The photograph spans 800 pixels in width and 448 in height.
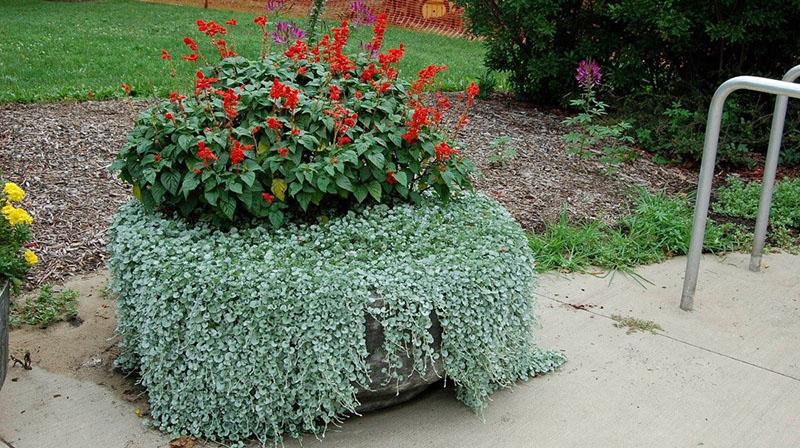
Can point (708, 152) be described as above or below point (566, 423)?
above

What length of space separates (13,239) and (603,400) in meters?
2.33

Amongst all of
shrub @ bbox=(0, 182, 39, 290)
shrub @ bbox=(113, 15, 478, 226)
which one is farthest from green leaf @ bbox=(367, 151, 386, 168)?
shrub @ bbox=(0, 182, 39, 290)

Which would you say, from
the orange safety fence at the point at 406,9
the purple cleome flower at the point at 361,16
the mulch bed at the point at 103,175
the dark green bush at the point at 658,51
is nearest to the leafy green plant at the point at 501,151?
the mulch bed at the point at 103,175

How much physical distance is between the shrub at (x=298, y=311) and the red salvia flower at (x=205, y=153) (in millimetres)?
284

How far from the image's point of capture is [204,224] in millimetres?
3279

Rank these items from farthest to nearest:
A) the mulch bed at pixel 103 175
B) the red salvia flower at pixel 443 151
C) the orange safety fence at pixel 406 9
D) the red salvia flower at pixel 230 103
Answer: the orange safety fence at pixel 406 9
the mulch bed at pixel 103 175
the red salvia flower at pixel 443 151
the red salvia flower at pixel 230 103

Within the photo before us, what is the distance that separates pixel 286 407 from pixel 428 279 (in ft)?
2.14

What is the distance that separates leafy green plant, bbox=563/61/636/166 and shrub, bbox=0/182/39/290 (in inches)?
164

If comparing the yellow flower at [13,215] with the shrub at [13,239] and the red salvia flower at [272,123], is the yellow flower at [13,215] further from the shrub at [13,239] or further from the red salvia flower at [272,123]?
the red salvia flower at [272,123]

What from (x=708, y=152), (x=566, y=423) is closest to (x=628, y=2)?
(x=708, y=152)

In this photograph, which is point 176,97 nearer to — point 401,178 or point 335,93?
point 335,93

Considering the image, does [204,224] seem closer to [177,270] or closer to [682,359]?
[177,270]

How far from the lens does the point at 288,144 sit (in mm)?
3229

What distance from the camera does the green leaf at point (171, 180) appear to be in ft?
10.4
